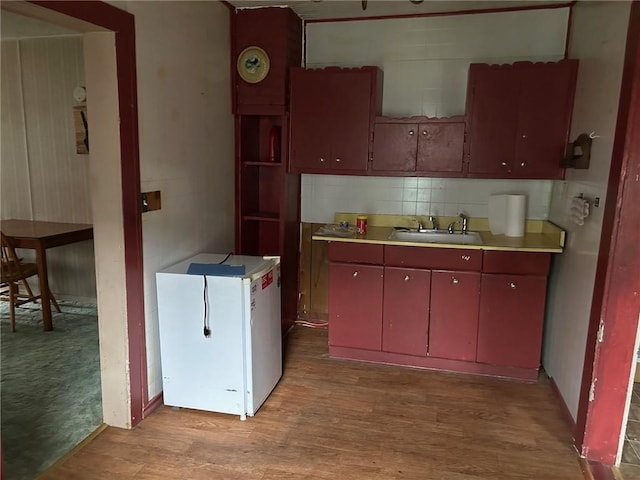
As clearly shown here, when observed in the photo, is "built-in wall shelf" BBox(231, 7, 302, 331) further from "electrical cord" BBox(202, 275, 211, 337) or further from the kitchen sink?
"electrical cord" BBox(202, 275, 211, 337)

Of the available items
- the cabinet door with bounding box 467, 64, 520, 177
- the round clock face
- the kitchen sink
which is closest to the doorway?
the round clock face

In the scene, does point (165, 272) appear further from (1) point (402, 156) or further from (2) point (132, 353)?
(1) point (402, 156)

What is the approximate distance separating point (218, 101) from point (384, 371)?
2.18 metres

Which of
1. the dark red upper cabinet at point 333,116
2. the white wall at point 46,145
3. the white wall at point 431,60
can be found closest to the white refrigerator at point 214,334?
the dark red upper cabinet at point 333,116

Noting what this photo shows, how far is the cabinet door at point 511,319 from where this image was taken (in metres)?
Result: 3.03

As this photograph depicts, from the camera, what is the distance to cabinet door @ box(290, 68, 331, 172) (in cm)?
338

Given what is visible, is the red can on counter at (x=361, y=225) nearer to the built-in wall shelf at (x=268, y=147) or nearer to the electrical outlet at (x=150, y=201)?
the built-in wall shelf at (x=268, y=147)

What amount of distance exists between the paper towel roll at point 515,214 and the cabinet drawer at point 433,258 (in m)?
0.43

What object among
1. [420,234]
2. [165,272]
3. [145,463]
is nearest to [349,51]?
[420,234]

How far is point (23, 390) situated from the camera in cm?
293

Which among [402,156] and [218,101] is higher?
[218,101]

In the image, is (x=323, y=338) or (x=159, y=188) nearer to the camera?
(x=159, y=188)

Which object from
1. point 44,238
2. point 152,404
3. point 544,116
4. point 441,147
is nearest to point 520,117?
point 544,116

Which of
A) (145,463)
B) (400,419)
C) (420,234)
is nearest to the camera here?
(145,463)
